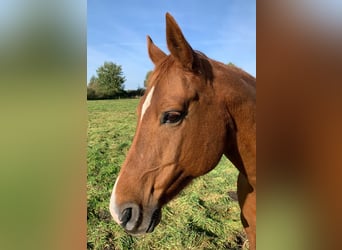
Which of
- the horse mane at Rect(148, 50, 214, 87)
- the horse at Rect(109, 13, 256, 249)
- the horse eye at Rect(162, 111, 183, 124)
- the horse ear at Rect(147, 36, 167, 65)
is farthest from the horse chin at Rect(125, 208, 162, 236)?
the horse ear at Rect(147, 36, 167, 65)

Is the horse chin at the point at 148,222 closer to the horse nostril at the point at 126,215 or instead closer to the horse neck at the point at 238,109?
the horse nostril at the point at 126,215

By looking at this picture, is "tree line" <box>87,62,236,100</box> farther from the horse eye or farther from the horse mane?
the horse eye

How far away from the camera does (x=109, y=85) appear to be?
150 cm

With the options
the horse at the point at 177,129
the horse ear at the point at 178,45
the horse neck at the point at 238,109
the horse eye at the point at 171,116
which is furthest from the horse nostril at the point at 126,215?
the horse ear at the point at 178,45

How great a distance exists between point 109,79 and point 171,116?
48 centimetres

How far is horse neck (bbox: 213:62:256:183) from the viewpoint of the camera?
131 cm

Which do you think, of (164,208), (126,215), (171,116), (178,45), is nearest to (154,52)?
(178,45)

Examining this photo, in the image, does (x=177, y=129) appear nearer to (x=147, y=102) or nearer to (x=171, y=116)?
(x=171, y=116)

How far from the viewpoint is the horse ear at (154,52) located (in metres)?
1.42

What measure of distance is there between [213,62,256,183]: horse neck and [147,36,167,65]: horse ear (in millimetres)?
275

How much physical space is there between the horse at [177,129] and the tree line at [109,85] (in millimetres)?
280

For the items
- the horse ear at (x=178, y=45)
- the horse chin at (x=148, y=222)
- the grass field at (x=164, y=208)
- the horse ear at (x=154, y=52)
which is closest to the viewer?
the horse ear at (x=178, y=45)
